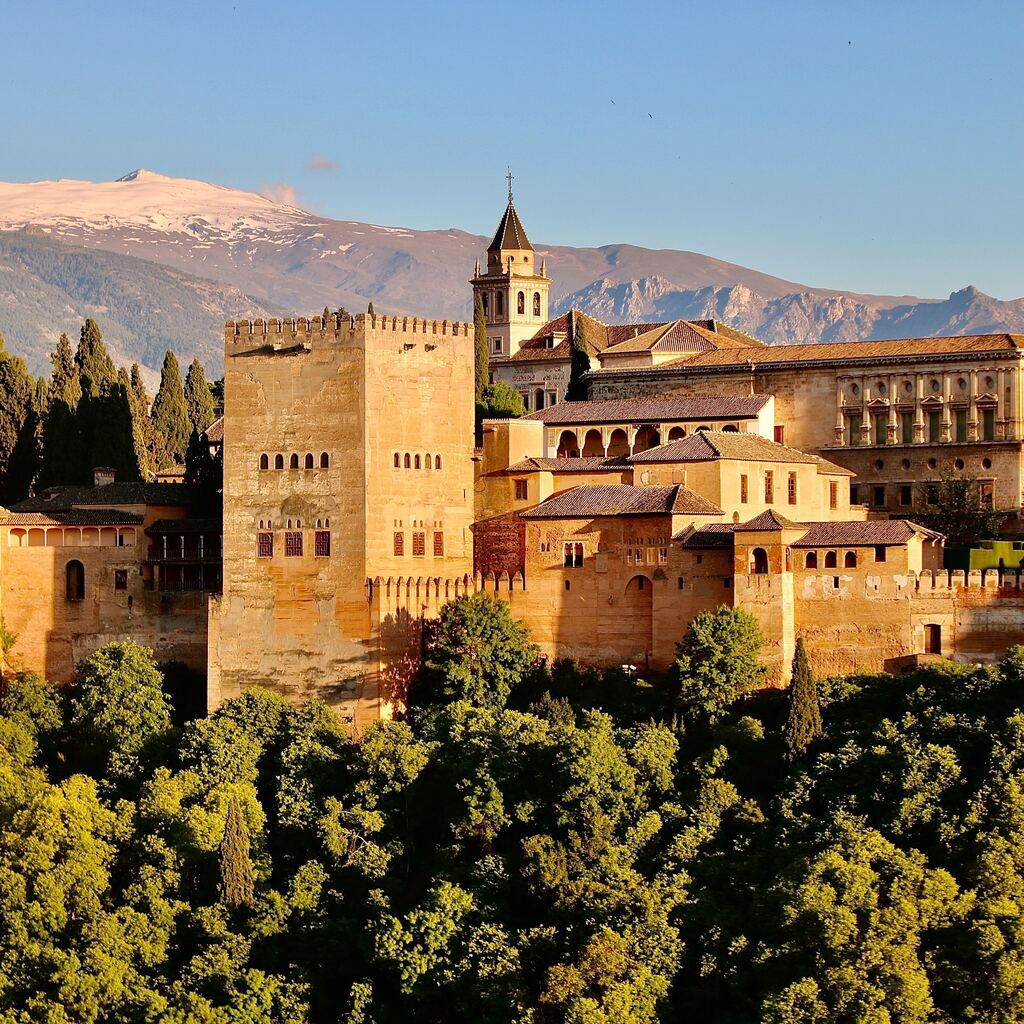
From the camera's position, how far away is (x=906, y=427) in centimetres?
6581

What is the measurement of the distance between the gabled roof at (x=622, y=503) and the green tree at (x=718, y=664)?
12.7ft

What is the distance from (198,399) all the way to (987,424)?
3426 cm

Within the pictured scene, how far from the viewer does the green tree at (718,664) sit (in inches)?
1935

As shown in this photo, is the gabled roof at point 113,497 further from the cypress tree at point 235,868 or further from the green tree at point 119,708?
the cypress tree at point 235,868

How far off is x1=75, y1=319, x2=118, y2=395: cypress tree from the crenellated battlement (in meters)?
21.3

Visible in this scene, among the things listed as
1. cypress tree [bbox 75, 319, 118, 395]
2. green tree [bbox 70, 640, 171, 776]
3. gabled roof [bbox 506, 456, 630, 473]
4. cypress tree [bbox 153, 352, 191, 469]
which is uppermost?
cypress tree [bbox 75, 319, 118, 395]

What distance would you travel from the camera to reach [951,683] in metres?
47.5

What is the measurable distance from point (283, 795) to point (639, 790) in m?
8.24

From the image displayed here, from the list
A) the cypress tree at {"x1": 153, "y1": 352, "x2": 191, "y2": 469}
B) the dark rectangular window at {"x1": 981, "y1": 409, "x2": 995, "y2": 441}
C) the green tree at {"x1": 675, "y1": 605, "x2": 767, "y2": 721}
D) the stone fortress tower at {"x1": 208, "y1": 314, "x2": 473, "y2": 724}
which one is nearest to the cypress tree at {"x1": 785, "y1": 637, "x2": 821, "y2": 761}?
the green tree at {"x1": 675, "y1": 605, "x2": 767, "y2": 721}

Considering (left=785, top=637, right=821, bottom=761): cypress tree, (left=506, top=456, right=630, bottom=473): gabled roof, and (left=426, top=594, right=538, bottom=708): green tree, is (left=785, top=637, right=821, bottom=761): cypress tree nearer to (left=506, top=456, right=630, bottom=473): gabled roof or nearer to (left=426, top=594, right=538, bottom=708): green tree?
(left=426, top=594, right=538, bottom=708): green tree

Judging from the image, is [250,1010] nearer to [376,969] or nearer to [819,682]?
[376,969]

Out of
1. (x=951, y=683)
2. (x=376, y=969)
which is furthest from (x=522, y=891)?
(x=951, y=683)

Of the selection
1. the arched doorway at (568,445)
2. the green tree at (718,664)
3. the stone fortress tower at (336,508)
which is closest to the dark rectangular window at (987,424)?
the arched doorway at (568,445)

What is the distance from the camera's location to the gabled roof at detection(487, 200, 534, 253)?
87.6 meters
